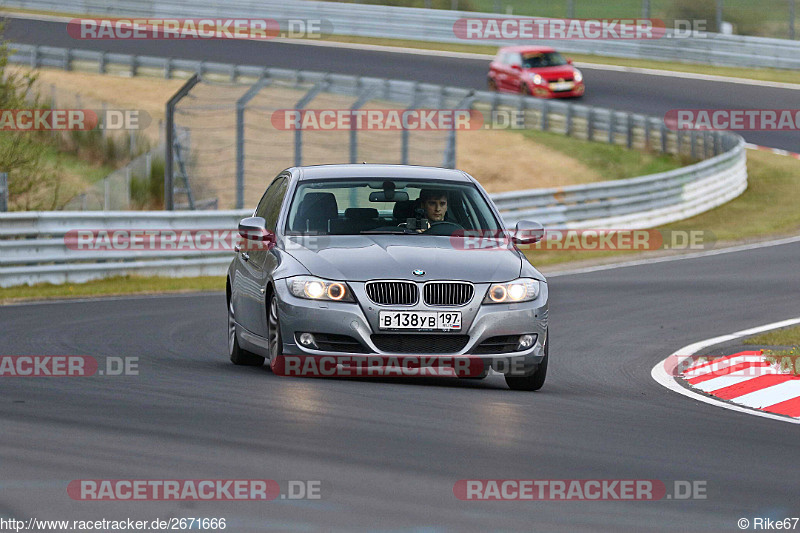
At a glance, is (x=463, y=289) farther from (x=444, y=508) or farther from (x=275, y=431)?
(x=444, y=508)

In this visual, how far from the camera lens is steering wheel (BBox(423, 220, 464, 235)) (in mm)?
10359

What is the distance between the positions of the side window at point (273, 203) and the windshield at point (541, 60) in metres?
30.2

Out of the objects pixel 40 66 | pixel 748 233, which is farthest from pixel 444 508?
pixel 40 66

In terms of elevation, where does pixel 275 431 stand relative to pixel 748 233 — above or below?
above

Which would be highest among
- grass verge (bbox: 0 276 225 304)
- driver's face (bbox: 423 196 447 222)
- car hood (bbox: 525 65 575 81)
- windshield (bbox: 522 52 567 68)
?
driver's face (bbox: 423 196 447 222)

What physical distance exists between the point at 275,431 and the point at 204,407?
92 centimetres

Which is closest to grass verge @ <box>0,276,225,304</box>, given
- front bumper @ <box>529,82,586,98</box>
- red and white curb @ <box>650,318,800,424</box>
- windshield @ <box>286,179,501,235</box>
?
windshield @ <box>286,179,501,235</box>

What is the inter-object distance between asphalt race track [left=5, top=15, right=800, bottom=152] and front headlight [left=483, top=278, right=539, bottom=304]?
29.9 metres

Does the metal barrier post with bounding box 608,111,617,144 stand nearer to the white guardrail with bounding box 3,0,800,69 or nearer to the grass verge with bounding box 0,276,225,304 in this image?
the white guardrail with bounding box 3,0,800,69

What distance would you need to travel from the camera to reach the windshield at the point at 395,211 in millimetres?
10352

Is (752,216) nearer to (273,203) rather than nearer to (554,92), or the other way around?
(554,92)

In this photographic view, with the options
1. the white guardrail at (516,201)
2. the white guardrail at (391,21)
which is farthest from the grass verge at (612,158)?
the white guardrail at (391,21)

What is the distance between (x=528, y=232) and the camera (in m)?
10.4

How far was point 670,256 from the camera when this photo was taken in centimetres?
2306
